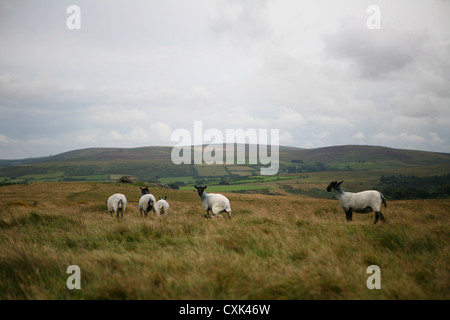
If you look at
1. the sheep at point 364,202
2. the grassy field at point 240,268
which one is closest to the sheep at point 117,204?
the grassy field at point 240,268

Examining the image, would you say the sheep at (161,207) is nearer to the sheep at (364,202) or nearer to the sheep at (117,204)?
the sheep at (117,204)

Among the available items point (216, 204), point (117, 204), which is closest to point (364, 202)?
point (216, 204)

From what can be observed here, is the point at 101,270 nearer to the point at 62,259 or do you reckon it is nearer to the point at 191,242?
the point at 62,259

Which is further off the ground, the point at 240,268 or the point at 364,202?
the point at 364,202

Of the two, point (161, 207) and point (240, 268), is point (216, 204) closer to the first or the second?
point (161, 207)


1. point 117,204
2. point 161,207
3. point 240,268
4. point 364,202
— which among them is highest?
point 364,202

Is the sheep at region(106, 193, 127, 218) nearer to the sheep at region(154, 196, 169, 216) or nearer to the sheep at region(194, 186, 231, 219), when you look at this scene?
the sheep at region(154, 196, 169, 216)

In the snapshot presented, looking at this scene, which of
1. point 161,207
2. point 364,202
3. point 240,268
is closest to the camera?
point 240,268

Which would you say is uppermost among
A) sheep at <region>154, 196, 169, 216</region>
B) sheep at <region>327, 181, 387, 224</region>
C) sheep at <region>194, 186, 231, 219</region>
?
sheep at <region>327, 181, 387, 224</region>

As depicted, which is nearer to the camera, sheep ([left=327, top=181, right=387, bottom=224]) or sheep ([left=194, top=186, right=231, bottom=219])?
sheep ([left=327, top=181, right=387, bottom=224])

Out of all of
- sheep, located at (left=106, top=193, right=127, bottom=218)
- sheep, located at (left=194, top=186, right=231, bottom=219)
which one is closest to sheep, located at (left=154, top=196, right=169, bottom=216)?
sheep, located at (left=106, top=193, right=127, bottom=218)
